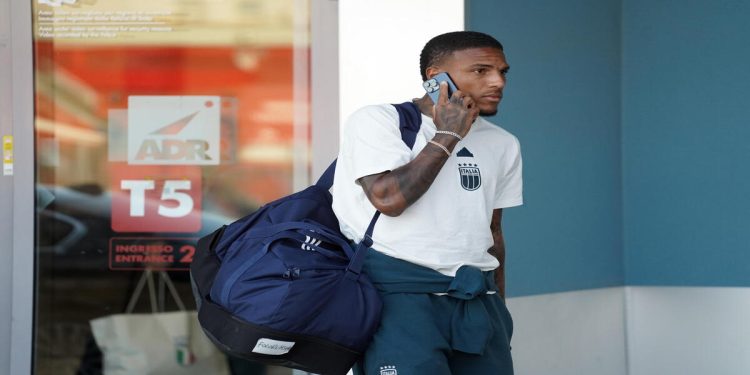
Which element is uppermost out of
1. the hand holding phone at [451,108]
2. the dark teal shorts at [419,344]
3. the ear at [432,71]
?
the ear at [432,71]

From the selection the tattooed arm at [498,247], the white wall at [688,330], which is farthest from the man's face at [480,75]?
the white wall at [688,330]

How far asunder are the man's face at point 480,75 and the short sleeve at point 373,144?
218 millimetres

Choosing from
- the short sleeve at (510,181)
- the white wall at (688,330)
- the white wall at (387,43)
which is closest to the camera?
the short sleeve at (510,181)

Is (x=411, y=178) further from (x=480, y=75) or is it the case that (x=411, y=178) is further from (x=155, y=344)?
(x=155, y=344)

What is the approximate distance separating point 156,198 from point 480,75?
2.50 meters

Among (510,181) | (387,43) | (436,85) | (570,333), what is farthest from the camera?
(570,333)

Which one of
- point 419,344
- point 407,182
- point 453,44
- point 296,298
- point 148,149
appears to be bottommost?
point 419,344

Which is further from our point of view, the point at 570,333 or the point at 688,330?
the point at 688,330

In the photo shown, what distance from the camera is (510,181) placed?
2.87 m

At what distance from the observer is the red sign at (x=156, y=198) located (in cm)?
473

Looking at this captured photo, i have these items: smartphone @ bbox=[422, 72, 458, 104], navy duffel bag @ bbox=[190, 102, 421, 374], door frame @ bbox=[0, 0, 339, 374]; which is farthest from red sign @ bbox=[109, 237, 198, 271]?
smartphone @ bbox=[422, 72, 458, 104]

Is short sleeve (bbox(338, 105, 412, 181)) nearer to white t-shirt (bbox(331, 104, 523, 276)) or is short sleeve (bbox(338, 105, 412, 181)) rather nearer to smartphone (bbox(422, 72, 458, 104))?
white t-shirt (bbox(331, 104, 523, 276))

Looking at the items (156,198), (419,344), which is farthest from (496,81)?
(156,198)

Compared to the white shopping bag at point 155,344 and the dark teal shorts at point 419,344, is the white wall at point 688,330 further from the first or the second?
the dark teal shorts at point 419,344
